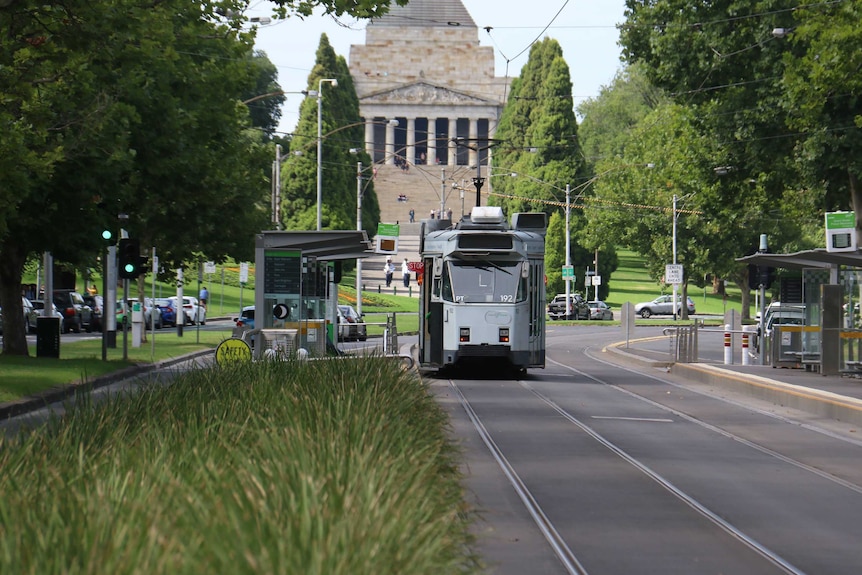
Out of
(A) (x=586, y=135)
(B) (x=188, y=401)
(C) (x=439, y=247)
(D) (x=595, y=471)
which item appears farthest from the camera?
(A) (x=586, y=135)

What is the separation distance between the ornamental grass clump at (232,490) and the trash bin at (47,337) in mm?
23320

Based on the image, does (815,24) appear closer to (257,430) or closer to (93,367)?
(93,367)

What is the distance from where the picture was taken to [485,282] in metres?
30.6

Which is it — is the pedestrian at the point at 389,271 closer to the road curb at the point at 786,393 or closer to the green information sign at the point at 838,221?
the road curb at the point at 786,393

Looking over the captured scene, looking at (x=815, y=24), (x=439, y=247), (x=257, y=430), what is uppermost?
(x=815, y=24)

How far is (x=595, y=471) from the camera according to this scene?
14.9 m

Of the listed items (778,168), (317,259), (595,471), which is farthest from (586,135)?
(595,471)

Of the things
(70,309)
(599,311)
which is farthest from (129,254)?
(599,311)

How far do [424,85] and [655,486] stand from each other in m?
138

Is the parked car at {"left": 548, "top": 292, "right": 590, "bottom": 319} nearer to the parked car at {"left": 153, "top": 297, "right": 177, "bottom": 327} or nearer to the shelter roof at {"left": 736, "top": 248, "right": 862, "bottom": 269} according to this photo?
the parked car at {"left": 153, "top": 297, "right": 177, "bottom": 327}

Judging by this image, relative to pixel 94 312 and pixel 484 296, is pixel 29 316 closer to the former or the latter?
pixel 94 312

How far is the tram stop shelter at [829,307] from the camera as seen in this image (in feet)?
98.6

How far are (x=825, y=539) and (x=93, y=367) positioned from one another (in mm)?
22902

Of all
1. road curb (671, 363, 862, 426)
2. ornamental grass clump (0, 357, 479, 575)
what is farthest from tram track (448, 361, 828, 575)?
road curb (671, 363, 862, 426)
